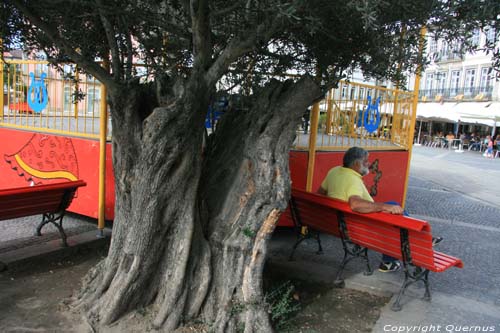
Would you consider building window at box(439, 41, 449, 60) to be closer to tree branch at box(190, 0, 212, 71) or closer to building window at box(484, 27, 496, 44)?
building window at box(484, 27, 496, 44)

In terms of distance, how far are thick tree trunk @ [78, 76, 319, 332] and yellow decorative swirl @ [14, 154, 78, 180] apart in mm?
3172

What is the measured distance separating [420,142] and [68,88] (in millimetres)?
36755

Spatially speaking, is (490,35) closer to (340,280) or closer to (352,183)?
(352,183)

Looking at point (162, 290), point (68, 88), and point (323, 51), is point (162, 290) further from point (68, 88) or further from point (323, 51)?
point (68, 88)

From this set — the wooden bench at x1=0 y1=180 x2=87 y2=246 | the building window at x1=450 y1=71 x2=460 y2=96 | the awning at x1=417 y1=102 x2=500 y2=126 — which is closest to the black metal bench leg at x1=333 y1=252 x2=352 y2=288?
the wooden bench at x1=0 y1=180 x2=87 y2=246

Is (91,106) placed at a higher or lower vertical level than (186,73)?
A: lower

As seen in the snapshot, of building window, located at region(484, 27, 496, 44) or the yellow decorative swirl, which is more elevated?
building window, located at region(484, 27, 496, 44)

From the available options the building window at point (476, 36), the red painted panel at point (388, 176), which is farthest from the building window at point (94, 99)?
the building window at point (476, 36)

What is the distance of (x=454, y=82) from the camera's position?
44.2 meters

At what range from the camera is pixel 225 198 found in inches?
152

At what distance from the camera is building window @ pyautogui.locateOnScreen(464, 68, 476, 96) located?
41.2 metres

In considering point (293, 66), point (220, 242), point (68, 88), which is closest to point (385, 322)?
point (220, 242)

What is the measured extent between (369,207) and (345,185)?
23.0 inches

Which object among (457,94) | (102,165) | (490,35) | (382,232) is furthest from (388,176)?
(457,94)
